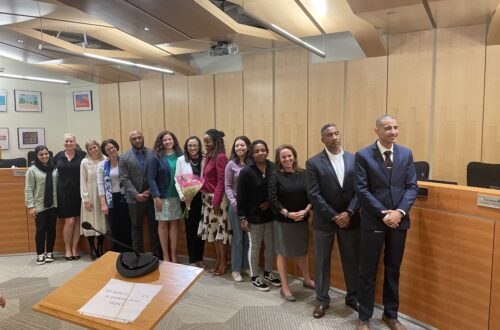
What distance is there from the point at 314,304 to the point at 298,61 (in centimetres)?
455

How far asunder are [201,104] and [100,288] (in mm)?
6240

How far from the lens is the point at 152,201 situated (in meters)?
4.17

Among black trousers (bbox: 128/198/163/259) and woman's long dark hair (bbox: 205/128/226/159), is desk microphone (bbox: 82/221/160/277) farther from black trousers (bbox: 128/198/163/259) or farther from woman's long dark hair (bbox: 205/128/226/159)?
black trousers (bbox: 128/198/163/259)

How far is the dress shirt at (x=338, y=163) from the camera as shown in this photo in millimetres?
2904

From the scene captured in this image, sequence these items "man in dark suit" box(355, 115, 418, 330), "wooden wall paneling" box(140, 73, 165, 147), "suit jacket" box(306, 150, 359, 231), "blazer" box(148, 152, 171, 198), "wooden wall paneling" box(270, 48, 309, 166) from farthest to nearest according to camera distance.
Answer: "wooden wall paneling" box(140, 73, 165, 147) → "wooden wall paneling" box(270, 48, 309, 166) → "blazer" box(148, 152, 171, 198) → "suit jacket" box(306, 150, 359, 231) → "man in dark suit" box(355, 115, 418, 330)

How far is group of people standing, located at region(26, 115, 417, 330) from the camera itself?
264 cm

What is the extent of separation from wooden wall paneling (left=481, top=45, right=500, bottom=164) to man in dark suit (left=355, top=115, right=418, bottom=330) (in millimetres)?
3095

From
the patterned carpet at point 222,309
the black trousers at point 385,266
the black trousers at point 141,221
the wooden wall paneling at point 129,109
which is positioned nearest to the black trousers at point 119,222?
the black trousers at point 141,221

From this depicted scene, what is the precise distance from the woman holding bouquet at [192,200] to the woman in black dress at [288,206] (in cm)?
107

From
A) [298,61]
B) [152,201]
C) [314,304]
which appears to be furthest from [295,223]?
[298,61]

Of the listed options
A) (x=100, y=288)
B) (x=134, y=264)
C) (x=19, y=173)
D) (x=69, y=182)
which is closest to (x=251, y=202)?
(x=134, y=264)

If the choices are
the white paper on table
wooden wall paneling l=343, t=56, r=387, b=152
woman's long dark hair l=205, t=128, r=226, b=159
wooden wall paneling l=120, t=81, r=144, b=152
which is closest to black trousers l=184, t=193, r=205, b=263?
woman's long dark hair l=205, t=128, r=226, b=159

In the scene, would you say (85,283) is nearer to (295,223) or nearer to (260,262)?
(295,223)

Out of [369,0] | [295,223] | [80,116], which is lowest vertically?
[295,223]
